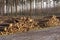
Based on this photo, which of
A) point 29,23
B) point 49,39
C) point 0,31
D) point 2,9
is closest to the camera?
point 49,39

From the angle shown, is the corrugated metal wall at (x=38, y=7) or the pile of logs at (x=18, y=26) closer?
the pile of logs at (x=18, y=26)

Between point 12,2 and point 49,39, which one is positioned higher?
point 12,2

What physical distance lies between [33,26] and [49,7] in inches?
1272

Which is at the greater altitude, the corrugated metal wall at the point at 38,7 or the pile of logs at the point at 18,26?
the corrugated metal wall at the point at 38,7

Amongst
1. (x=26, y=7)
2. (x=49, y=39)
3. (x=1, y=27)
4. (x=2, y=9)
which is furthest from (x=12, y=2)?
(x=49, y=39)

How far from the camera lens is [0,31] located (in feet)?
49.2

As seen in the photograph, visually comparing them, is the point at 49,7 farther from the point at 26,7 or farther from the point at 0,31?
the point at 0,31

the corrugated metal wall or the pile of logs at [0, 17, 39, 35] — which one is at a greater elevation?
the corrugated metal wall

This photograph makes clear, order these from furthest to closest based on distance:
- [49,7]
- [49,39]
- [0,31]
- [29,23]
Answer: [49,7] < [29,23] < [0,31] < [49,39]

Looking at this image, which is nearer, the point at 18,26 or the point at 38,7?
the point at 18,26

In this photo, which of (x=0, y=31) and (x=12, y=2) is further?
(x=12, y=2)

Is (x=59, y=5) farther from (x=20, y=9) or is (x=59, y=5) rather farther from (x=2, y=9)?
(x=2, y=9)

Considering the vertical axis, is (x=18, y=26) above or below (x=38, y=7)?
A: below

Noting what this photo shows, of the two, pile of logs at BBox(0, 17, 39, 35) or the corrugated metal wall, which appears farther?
the corrugated metal wall
